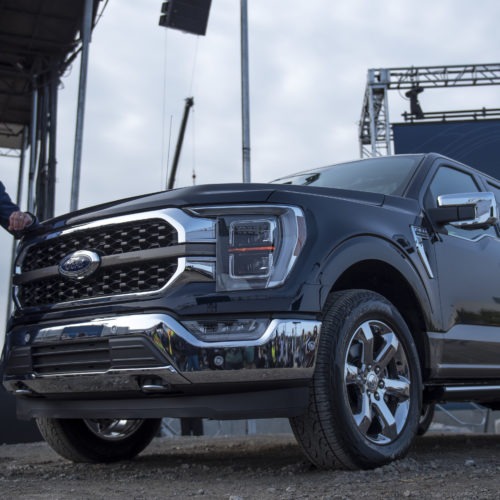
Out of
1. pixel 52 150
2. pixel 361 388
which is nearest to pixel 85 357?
pixel 361 388

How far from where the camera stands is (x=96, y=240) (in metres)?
3.59

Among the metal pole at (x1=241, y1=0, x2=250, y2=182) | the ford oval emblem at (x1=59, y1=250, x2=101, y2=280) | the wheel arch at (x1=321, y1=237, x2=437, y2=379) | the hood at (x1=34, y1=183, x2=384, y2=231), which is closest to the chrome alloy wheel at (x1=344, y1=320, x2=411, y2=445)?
the wheel arch at (x1=321, y1=237, x2=437, y2=379)

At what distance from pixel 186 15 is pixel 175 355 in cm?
993

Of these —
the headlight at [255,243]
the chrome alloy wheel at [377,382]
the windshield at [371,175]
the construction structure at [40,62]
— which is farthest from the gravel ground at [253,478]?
the construction structure at [40,62]

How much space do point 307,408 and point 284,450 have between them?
6.95 ft

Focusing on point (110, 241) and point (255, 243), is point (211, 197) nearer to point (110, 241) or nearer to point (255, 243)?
point (255, 243)

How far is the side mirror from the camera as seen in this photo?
13.5 ft

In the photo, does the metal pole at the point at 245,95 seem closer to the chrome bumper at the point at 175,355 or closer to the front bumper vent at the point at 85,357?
the front bumper vent at the point at 85,357

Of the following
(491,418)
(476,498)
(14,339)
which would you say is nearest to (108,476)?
(14,339)

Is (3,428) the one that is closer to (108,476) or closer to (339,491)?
(108,476)

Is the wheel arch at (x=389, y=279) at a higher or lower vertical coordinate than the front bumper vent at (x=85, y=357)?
higher

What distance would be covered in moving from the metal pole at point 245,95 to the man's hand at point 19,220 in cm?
692

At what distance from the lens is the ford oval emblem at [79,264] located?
3.50 metres

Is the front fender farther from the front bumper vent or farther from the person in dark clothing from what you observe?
the person in dark clothing
